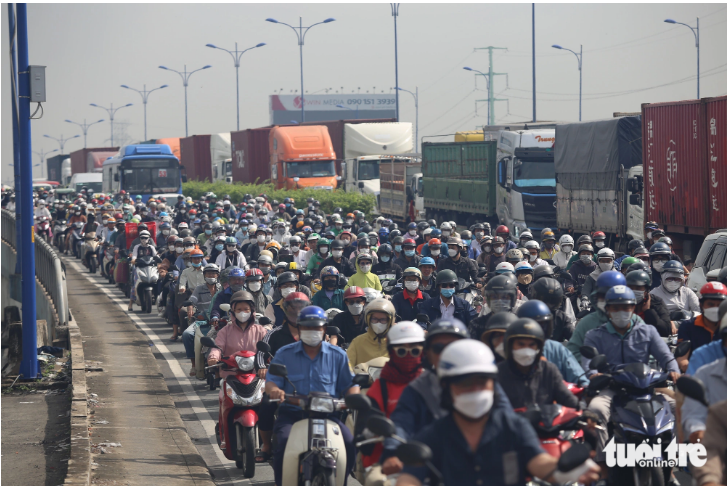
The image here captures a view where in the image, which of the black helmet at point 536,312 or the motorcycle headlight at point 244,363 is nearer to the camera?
the black helmet at point 536,312

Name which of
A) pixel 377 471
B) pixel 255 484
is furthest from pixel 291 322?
pixel 377 471

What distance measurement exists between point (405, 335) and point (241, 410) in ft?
9.35

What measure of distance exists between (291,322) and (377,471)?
2854 millimetres

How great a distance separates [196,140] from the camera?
66062mm

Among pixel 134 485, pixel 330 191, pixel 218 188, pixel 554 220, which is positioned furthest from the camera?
pixel 218 188

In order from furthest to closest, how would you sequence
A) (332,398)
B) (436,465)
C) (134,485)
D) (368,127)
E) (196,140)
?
(196,140) < (368,127) < (134,485) < (332,398) < (436,465)

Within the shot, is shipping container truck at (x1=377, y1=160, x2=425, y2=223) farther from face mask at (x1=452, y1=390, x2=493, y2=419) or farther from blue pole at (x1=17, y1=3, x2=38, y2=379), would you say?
face mask at (x1=452, y1=390, x2=493, y2=419)

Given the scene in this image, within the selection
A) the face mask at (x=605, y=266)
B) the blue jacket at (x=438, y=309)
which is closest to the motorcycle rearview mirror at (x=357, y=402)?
the blue jacket at (x=438, y=309)

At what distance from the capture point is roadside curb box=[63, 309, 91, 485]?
8.98 m

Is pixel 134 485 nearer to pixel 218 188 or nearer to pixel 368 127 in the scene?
pixel 368 127

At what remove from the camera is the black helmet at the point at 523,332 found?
6.10 meters

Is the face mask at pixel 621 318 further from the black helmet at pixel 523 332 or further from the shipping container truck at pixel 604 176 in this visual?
the shipping container truck at pixel 604 176

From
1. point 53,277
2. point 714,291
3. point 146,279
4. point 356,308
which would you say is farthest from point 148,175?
point 714,291

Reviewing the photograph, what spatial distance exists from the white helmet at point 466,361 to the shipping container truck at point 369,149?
4090 centimetres
